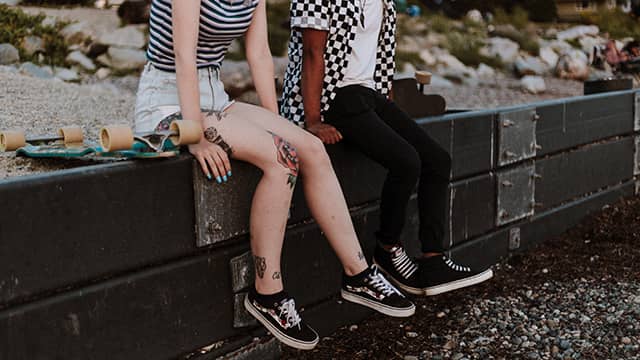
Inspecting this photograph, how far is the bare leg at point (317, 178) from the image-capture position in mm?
3301

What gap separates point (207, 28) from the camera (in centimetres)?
325

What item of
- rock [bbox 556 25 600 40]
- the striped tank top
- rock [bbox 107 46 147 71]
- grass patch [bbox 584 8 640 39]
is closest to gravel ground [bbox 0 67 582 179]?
the striped tank top

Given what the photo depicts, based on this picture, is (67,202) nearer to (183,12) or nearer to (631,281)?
(183,12)

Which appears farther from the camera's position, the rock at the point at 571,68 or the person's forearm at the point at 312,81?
the rock at the point at 571,68

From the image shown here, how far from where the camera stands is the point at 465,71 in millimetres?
16781

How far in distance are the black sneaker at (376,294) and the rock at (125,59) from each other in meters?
9.75

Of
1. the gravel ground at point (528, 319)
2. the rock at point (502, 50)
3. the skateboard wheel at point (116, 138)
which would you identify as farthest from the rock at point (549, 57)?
the skateboard wheel at point (116, 138)

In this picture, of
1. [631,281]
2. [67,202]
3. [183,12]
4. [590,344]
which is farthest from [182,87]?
[631,281]

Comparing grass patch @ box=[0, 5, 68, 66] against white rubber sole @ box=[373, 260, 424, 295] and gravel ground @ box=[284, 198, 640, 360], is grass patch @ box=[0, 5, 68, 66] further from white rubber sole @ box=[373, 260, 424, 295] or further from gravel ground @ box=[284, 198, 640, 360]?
white rubber sole @ box=[373, 260, 424, 295]

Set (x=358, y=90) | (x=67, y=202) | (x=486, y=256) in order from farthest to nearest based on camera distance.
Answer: (x=486, y=256)
(x=358, y=90)
(x=67, y=202)

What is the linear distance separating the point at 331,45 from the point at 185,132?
113 centimetres

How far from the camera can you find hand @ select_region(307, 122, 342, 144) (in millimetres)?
3742

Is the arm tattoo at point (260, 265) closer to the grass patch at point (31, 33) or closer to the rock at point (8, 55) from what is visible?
the rock at point (8, 55)

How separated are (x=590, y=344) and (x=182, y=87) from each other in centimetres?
222
